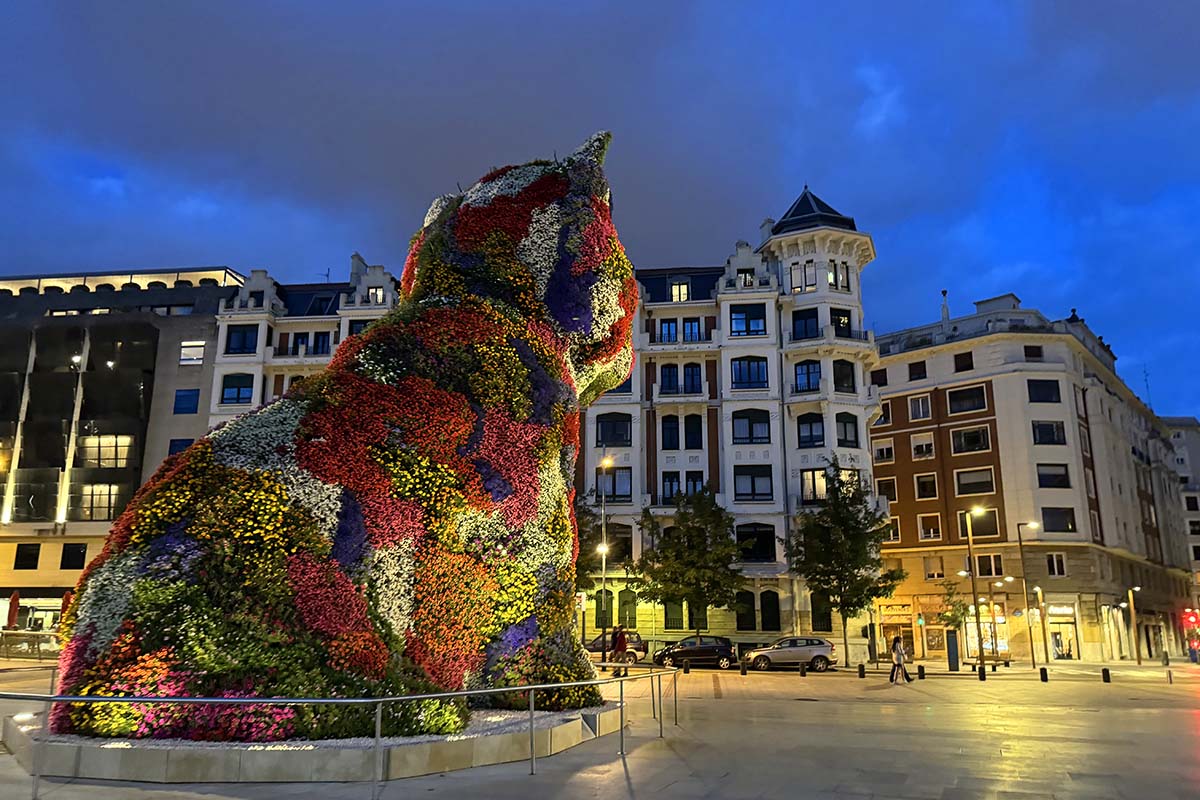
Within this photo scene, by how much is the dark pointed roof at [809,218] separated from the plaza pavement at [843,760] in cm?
3590

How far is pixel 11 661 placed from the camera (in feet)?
102

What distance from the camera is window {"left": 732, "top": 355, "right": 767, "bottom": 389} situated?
4947 centimetres

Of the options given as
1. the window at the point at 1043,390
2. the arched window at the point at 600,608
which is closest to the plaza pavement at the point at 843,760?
the arched window at the point at 600,608

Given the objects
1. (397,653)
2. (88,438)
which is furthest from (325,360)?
(397,653)

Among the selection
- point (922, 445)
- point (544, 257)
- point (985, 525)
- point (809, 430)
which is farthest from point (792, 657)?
point (922, 445)

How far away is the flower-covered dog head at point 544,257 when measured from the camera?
46.8 ft

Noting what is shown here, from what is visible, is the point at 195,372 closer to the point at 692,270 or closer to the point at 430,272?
the point at 692,270

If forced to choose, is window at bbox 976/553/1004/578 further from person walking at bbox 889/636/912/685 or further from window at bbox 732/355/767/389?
person walking at bbox 889/636/912/685

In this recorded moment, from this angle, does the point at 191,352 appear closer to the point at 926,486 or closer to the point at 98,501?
the point at 98,501

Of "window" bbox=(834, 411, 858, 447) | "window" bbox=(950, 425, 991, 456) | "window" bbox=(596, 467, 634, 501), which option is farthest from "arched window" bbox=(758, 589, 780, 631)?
"window" bbox=(950, 425, 991, 456)

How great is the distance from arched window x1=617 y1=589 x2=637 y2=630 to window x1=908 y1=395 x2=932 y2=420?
26.4m

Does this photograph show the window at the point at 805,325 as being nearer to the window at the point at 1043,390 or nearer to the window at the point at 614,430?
the window at the point at 614,430

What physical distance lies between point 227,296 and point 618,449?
2847 cm

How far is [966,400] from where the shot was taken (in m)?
59.3
